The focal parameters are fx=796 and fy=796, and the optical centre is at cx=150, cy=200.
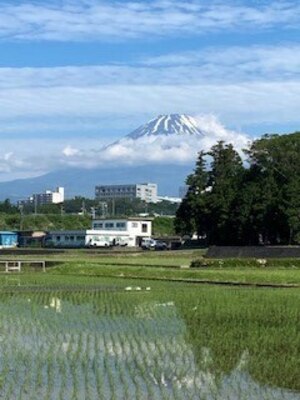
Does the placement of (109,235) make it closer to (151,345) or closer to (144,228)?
(144,228)

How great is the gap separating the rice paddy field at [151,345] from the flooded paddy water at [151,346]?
0.05 ft

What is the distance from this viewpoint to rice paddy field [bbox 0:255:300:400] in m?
7.75

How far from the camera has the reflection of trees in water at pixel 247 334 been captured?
8750mm

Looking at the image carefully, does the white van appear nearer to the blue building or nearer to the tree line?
the blue building

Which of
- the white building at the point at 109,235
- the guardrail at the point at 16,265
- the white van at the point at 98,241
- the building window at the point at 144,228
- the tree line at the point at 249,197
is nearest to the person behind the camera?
the guardrail at the point at 16,265

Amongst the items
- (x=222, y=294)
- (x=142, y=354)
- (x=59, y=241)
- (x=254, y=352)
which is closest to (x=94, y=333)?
(x=142, y=354)

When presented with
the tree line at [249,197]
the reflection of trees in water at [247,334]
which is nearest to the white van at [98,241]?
the tree line at [249,197]

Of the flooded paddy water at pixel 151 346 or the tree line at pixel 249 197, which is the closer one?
the flooded paddy water at pixel 151 346

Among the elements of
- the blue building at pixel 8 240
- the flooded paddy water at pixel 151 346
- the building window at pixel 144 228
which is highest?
the building window at pixel 144 228

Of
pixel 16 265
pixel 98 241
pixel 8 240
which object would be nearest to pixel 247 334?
pixel 16 265

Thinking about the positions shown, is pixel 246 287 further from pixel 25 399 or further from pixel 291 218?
pixel 291 218

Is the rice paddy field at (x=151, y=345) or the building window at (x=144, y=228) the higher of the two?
the building window at (x=144, y=228)

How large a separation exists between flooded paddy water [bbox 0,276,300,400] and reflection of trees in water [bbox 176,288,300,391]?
1cm

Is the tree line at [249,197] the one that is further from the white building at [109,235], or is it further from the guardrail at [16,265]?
the guardrail at [16,265]
